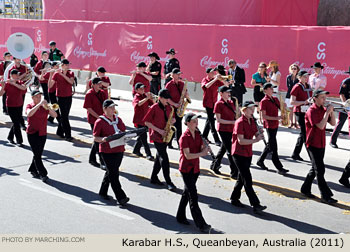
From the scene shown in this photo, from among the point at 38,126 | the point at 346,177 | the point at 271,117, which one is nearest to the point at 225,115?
the point at 271,117

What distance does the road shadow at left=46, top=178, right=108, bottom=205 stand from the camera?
1024 centimetres

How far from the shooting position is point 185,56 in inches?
870

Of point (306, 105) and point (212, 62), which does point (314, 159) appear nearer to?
point (306, 105)

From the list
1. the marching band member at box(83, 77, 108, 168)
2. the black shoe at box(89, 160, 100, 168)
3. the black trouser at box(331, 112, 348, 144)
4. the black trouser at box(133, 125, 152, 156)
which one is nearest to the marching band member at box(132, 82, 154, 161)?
the black trouser at box(133, 125, 152, 156)

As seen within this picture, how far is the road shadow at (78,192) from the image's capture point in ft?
33.6

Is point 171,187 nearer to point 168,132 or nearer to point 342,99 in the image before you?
point 168,132

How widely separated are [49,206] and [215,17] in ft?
51.9

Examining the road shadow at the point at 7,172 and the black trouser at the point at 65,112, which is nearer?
the road shadow at the point at 7,172

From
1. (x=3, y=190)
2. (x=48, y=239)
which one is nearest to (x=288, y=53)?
(x=3, y=190)

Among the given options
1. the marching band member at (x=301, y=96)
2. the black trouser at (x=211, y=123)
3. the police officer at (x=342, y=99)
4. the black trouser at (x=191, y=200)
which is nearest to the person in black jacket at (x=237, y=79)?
the black trouser at (x=211, y=123)

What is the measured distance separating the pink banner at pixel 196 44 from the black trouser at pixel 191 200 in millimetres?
10261

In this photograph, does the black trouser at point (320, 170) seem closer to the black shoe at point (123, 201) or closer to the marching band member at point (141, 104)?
the black shoe at point (123, 201)

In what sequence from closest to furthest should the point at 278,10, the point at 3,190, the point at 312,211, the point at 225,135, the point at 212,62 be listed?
the point at 312,211 → the point at 3,190 → the point at 225,135 → the point at 212,62 → the point at 278,10

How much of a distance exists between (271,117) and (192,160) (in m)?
3.53
